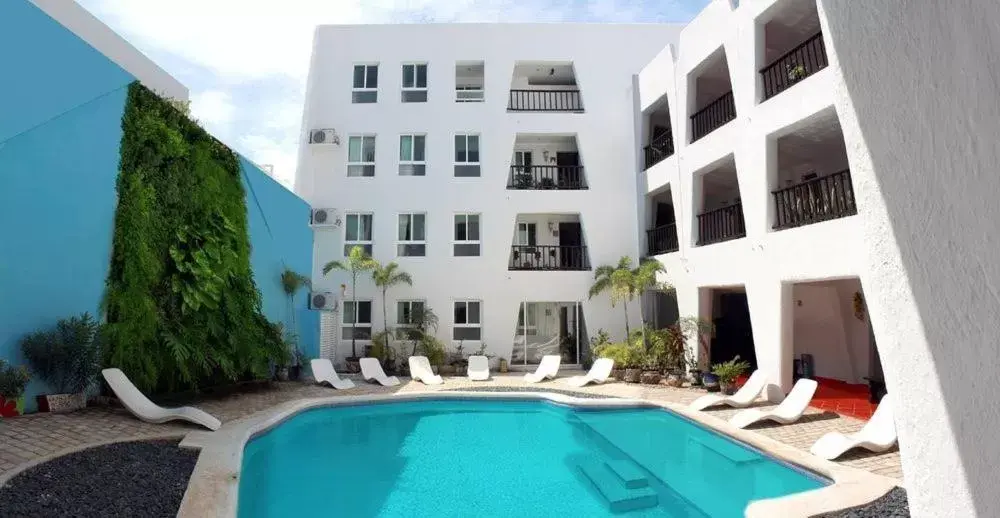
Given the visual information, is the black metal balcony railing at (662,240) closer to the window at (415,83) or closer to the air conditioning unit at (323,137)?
the window at (415,83)

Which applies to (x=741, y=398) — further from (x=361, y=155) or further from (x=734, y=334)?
(x=361, y=155)

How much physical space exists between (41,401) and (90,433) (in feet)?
4.34

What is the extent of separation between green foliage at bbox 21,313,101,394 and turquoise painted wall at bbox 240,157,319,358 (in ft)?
16.4

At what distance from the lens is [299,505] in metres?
6.16

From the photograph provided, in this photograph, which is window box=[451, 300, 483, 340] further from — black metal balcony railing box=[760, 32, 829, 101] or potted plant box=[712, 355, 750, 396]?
black metal balcony railing box=[760, 32, 829, 101]

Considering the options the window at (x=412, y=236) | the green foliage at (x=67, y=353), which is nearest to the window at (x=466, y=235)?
the window at (x=412, y=236)

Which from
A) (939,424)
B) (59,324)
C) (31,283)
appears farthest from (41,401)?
(939,424)

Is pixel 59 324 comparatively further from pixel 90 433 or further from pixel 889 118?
pixel 889 118

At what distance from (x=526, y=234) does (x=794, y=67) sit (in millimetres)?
9720

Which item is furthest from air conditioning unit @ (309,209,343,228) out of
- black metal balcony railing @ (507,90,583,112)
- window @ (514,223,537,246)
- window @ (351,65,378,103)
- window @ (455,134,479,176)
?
black metal balcony railing @ (507,90,583,112)

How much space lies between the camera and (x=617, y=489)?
671cm

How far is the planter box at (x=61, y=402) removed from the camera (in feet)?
25.8

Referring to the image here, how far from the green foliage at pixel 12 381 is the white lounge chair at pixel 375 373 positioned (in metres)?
7.67

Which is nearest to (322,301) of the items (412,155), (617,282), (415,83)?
(412,155)
